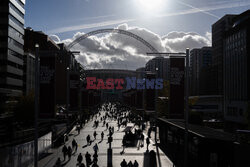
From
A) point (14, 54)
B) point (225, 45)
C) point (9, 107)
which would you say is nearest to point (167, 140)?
point (9, 107)

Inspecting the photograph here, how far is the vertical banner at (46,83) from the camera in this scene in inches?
840

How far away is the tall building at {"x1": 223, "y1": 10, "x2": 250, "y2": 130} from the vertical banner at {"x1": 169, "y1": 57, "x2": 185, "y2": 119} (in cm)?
3480

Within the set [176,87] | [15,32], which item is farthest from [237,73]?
[15,32]

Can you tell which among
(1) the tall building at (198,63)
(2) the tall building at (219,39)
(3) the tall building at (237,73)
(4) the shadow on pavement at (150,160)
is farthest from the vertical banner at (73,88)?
(1) the tall building at (198,63)

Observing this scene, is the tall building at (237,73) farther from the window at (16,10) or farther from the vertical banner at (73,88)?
the window at (16,10)

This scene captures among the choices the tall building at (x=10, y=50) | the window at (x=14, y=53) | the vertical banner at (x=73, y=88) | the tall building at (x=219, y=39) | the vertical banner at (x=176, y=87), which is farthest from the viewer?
the tall building at (x=219, y=39)

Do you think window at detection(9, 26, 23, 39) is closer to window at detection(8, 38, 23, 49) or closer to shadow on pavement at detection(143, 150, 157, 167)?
window at detection(8, 38, 23, 49)

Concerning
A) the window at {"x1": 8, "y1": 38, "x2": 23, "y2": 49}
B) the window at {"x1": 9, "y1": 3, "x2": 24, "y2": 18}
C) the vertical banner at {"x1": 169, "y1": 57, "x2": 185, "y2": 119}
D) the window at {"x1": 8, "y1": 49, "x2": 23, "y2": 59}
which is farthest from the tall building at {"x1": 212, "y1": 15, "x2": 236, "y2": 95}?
the vertical banner at {"x1": 169, "y1": 57, "x2": 185, "y2": 119}

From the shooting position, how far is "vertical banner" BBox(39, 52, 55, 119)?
21.3 metres

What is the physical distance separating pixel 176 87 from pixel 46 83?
33.5 feet

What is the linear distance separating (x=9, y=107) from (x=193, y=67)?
157 meters

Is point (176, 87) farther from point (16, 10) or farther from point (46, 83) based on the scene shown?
point (16, 10)

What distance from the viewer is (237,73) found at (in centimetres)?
6253

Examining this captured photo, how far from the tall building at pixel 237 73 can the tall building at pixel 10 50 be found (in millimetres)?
49883
